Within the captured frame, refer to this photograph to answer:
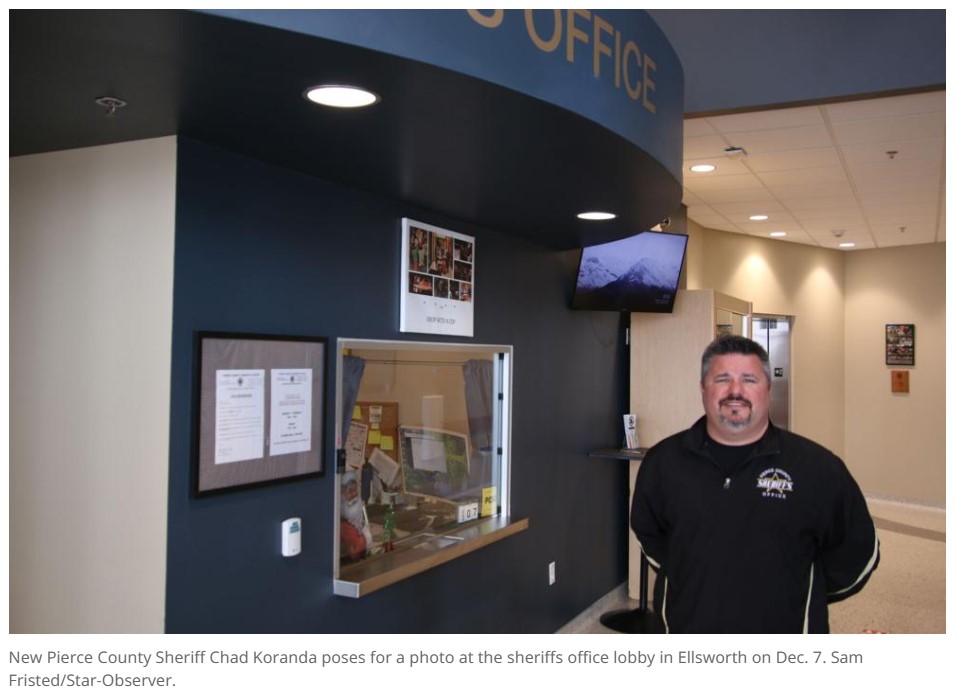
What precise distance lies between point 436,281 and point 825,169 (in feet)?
9.28

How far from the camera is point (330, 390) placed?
2.98 meters

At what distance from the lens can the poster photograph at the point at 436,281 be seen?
11.0ft

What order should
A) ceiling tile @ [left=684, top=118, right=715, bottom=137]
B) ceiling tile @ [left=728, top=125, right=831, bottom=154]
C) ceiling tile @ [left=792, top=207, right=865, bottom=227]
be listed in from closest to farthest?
ceiling tile @ [left=684, top=118, right=715, bottom=137]
ceiling tile @ [left=728, top=125, right=831, bottom=154]
ceiling tile @ [left=792, top=207, right=865, bottom=227]

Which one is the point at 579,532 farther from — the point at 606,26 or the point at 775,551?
the point at 606,26

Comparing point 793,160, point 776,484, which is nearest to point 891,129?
point 793,160

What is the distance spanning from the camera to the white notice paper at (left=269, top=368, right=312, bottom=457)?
107 inches

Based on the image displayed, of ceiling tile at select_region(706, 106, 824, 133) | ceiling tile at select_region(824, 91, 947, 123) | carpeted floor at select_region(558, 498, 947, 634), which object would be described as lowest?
carpeted floor at select_region(558, 498, 947, 634)

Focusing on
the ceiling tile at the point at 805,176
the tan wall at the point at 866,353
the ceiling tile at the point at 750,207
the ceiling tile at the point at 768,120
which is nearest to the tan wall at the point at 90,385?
the ceiling tile at the point at 768,120

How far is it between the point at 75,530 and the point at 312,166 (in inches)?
52.2

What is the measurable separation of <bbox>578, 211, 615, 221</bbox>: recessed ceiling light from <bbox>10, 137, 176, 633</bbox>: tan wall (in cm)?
171

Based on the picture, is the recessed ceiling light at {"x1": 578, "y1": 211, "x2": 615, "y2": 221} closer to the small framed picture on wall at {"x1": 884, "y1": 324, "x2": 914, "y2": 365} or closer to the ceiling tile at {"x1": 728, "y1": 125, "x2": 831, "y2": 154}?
the ceiling tile at {"x1": 728, "y1": 125, "x2": 831, "y2": 154}

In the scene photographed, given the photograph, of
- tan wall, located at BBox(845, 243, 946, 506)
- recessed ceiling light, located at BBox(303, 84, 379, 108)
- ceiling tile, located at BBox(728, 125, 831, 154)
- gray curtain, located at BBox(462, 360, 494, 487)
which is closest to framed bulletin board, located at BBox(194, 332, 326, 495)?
recessed ceiling light, located at BBox(303, 84, 379, 108)

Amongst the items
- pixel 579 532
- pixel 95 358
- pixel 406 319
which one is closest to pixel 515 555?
pixel 579 532

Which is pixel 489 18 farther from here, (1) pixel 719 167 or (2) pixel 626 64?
(1) pixel 719 167
